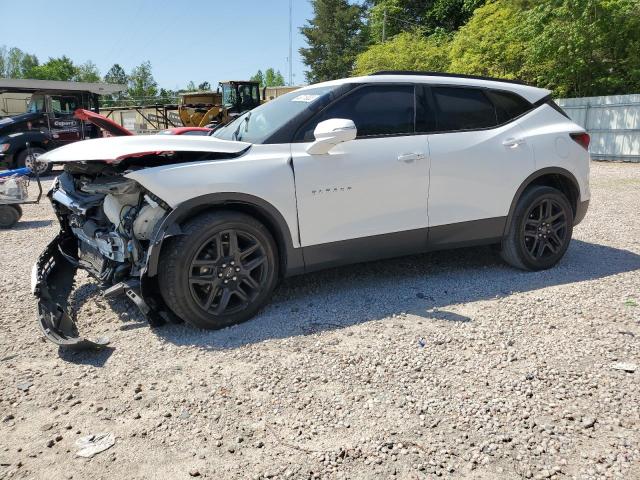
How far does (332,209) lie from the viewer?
12.6ft

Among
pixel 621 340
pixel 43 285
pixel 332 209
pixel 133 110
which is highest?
pixel 133 110

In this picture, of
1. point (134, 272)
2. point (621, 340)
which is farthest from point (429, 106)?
point (134, 272)

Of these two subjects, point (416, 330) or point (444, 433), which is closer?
point (444, 433)

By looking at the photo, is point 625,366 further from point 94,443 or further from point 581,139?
point 94,443

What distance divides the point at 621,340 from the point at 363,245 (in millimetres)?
1875

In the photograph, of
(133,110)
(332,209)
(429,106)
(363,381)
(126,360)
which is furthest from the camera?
(133,110)

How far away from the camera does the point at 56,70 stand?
85625mm

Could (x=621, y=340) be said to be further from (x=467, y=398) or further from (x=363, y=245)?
(x=363, y=245)

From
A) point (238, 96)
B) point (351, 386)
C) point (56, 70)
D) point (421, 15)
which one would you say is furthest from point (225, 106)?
point (56, 70)

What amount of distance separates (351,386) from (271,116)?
2336 mm

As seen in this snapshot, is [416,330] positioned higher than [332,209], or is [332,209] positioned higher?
[332,209]

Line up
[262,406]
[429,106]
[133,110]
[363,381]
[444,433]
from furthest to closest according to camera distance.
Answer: [133,110], [429,106], [363,381], [262,406], [444,433]

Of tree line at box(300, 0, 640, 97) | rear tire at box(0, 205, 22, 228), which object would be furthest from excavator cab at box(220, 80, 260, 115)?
rear tire at box(0, 205, 22, 228)

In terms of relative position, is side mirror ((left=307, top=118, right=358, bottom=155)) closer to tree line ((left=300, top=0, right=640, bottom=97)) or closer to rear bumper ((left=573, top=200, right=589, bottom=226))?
rear bumper ((left=573, top=200, right=589, bottom=226))
